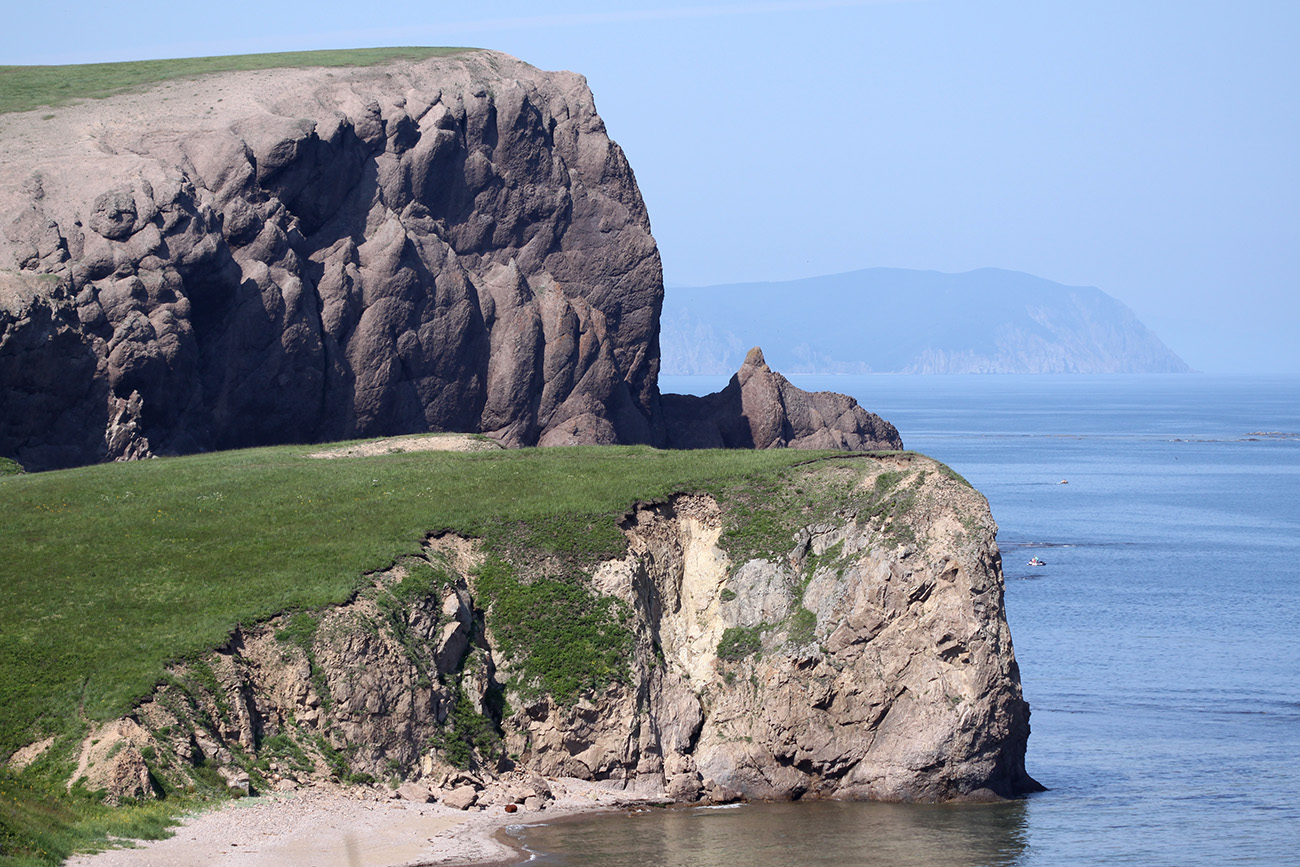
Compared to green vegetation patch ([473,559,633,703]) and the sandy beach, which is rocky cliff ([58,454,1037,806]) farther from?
the sandy beach

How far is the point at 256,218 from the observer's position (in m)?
71.2

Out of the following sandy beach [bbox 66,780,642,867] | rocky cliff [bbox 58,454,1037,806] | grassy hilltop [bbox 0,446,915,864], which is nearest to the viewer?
sandy beach [bbox 66,780,642,867]

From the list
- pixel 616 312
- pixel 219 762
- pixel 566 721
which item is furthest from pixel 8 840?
pixel 616 312

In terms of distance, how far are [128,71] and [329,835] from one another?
7153 cm

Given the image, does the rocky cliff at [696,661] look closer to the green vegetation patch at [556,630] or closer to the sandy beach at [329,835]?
the green vegetation patch at [556,630]

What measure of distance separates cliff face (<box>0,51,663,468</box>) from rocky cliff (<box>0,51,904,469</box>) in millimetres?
121

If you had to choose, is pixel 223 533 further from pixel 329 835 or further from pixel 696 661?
pixel 696 661

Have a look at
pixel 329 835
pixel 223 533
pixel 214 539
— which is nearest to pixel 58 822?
pixel 329 835

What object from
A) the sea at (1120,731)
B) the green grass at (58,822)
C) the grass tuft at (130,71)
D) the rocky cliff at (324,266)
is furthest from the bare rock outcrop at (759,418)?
the green grass at (58,822)

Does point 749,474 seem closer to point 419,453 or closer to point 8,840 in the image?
point 419,453

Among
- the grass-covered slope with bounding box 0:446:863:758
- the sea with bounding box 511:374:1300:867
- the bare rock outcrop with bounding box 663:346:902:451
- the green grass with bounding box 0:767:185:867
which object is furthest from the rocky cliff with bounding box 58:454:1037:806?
the bare rock outcrop with bounding box 663:346:902:451

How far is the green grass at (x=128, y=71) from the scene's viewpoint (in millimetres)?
79438

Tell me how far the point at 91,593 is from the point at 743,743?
56.8 ft

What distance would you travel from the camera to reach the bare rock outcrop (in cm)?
9256
